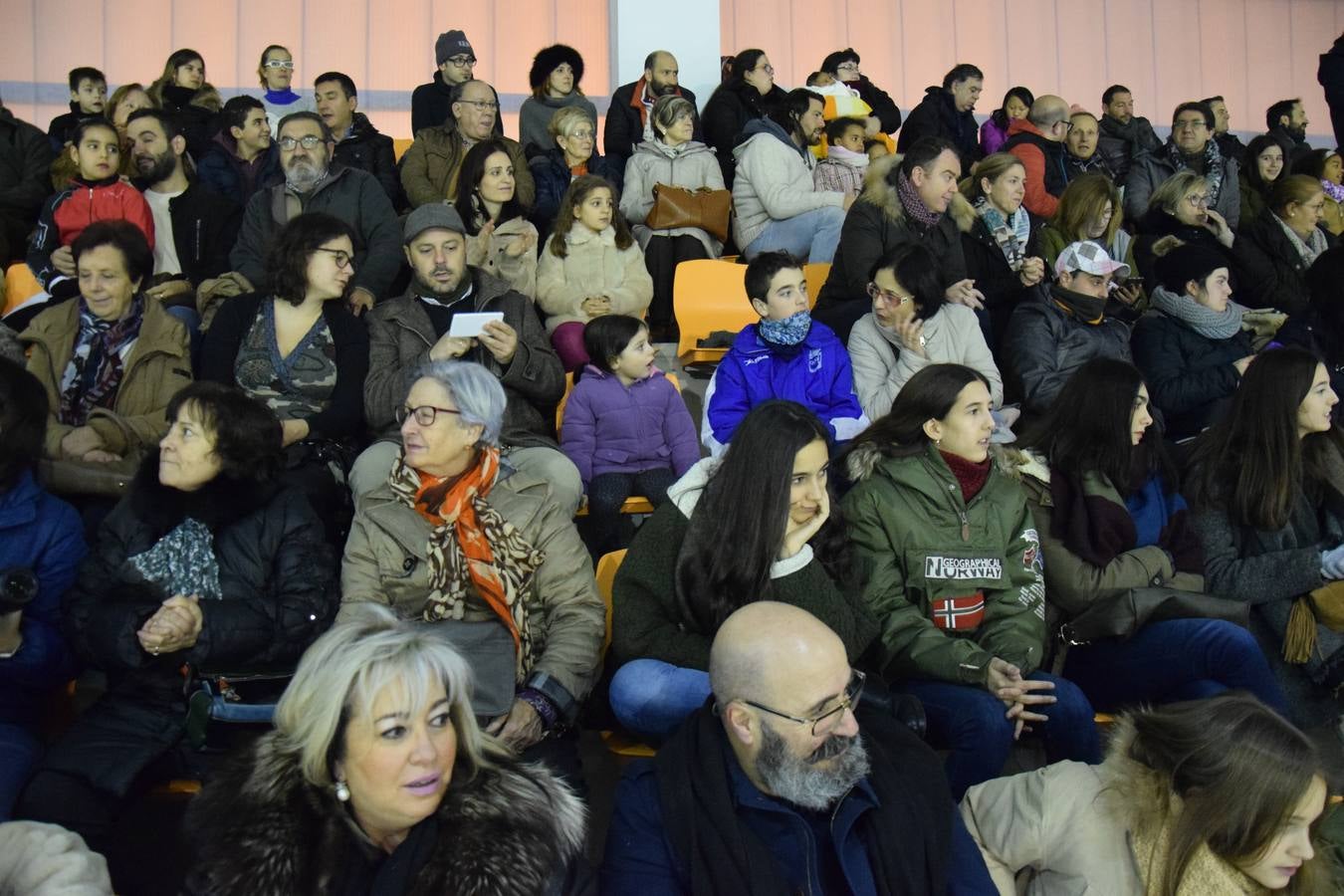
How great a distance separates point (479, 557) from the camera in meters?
3.05

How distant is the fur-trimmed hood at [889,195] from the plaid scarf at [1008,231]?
115mm

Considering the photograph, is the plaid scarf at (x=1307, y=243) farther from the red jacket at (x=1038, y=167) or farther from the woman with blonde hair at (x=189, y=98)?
the woman with blonde hair at (x=189, y=98)

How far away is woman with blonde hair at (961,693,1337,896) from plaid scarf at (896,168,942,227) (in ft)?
10.7

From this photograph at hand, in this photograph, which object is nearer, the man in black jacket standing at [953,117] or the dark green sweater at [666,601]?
the dark green sweater at [666,601]

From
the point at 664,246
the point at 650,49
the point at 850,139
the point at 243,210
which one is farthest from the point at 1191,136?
the point at 243,210

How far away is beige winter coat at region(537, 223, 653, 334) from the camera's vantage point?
5.21 metres

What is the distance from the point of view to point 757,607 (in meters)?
2.41

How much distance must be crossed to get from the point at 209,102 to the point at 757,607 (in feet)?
18.0

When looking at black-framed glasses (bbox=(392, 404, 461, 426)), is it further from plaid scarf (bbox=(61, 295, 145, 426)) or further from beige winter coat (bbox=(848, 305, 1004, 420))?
beige winter coat (bbox=(848, 305, 1004, 420))

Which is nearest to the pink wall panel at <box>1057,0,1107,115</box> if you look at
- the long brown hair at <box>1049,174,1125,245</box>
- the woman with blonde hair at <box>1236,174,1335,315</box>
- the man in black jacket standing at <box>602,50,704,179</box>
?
the woman with blonde hair at <box>1236,174,1335,315</box>

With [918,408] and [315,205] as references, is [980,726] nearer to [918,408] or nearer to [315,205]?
[918,408]

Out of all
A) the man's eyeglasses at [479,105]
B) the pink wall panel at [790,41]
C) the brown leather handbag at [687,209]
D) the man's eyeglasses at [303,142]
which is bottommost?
the brown leather handbag at [687,209]

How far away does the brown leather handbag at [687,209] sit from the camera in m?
5.88

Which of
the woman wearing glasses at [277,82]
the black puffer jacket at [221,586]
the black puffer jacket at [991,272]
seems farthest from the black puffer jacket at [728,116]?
the black puffer jacket at [221,586]
